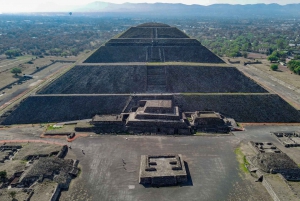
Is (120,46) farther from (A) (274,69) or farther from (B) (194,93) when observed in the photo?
(A) (274,69)

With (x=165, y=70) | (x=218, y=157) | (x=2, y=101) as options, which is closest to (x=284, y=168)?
(x=218, y=157)

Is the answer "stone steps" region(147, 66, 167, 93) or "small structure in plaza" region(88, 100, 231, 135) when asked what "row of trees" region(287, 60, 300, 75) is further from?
"small structure in plaza" region(88, 100, 231, 135)

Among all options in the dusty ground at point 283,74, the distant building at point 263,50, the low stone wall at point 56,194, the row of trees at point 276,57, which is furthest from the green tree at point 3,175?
the distant building at point 263,50

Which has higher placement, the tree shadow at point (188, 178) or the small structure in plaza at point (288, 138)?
the small structure in plaza at point (288, 138)

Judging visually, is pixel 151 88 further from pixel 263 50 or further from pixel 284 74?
pixel 263 50

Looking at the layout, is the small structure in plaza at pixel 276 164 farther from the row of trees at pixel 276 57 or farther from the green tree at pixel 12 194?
the row of trees at pixel 276 57

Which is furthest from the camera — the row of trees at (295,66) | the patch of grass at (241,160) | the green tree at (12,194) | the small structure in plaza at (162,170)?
the row of trees at (295,66)

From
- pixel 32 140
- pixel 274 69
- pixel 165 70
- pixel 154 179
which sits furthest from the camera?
pixel 274 69
